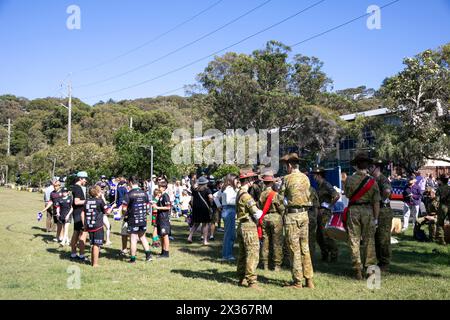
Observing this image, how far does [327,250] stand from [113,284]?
452cm

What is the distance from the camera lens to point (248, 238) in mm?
7504

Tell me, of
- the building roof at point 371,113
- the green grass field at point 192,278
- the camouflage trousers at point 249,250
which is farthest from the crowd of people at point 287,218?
the building roof at point 371,113

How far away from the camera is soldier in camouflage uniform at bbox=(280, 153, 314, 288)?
739 cm

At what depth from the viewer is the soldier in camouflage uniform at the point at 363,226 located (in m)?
7.99

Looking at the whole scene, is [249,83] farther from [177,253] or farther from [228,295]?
[228,295]

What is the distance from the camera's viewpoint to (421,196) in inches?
581

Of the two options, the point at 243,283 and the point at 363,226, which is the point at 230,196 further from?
the point at 363,226

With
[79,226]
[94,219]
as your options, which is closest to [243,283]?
[94,219]

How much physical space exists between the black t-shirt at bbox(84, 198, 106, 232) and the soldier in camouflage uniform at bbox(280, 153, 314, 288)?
14.0 feet

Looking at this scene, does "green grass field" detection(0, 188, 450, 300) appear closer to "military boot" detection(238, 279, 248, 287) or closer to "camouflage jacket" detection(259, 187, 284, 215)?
"military boot" detection(238, 279, 248, 287)

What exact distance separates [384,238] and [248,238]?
3038 millimetres

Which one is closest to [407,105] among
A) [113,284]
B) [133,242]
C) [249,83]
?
[249,83]

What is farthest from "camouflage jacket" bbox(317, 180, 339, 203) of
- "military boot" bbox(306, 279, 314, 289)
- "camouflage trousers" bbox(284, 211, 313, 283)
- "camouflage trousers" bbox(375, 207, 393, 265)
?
"military boot" bbox(306, 279, 314, 289)
